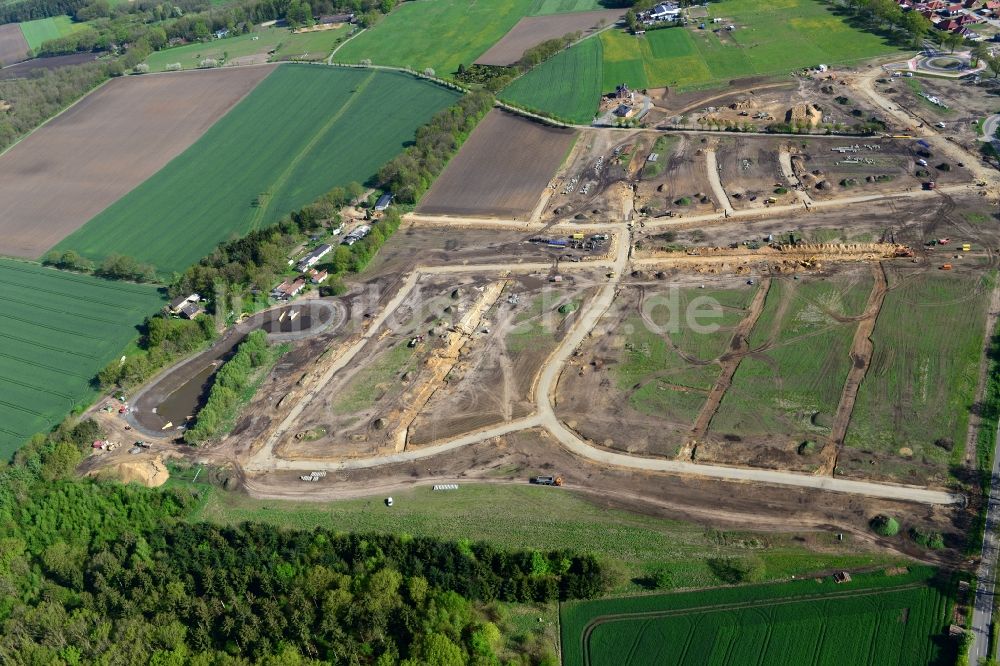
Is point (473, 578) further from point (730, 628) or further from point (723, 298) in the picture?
point (723, 298)

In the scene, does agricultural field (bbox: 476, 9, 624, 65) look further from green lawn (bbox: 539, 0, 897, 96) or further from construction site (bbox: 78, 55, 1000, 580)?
construction site (bbox: 78, 55, 1000, 580)

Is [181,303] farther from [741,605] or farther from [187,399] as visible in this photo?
[741,605]

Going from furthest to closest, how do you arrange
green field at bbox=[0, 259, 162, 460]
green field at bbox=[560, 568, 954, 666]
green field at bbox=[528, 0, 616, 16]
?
green field at bbox=[528, 0, 616, 16]
green field at bbox=[0, 259, 162, 460]
green field at bbox=[560, 568, 954, 666]

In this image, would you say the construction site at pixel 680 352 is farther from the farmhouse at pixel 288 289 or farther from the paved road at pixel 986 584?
the farmhouse at pixel 288 289

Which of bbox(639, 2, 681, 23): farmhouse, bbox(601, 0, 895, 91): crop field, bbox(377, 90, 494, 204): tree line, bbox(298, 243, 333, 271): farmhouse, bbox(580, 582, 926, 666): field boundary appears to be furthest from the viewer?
bbox(639, 2, 681, 23): farmhouse

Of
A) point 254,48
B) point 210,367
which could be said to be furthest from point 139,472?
point 254,48

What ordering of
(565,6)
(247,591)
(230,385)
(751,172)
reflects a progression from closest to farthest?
(247,591), (230,385), (751,172), (565,6)

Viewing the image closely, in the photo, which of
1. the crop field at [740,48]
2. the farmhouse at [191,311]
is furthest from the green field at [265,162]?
the crop field at [740,48]

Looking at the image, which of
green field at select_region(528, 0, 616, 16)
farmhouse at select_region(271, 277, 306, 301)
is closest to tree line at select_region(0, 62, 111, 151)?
farmhouse at select_region(271, 277, 306, 301)
